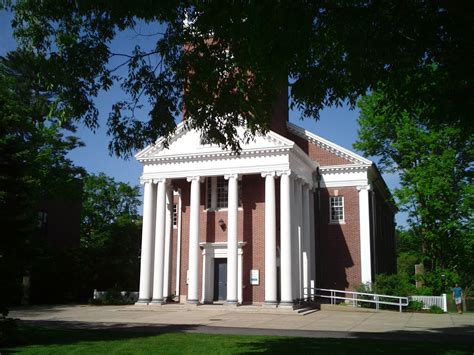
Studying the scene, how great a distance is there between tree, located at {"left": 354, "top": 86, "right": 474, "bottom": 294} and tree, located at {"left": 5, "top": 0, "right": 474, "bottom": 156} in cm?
2381

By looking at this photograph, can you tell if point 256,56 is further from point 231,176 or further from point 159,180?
point 159,180

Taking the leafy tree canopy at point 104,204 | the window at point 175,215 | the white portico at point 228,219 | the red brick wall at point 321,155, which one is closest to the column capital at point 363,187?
the red brick wall at point 321,155

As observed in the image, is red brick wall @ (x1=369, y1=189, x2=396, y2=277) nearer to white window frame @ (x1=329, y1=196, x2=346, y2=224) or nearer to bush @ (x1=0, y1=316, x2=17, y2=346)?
white window frame @ (x1=329, y1=196, x2=346, y2=224)

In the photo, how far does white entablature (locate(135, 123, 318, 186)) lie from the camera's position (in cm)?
2733

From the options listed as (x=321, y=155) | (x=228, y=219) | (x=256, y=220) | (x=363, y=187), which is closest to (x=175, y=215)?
(x=256, y=220)

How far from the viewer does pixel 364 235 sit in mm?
31938

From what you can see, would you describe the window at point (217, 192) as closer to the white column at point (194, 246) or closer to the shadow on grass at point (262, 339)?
→ the white column at point (194, 246)

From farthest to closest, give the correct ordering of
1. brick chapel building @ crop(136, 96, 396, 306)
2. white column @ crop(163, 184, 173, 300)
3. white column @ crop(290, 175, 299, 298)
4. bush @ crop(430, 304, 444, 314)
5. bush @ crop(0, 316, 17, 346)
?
white column @ crop(163, 184, 173, 300) → bush @ crop(430, 304, 444, 314) → brick chapel building @ crop(136, 96, 396, 306) → white column @ crop(290, 175, 299, 298) → bush @ crop(0, 316, 17, 346)

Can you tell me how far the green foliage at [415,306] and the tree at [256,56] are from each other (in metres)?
19.4

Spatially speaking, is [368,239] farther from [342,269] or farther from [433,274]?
[433,274]

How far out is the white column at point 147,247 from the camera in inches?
1121

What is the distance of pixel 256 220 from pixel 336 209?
6.72m

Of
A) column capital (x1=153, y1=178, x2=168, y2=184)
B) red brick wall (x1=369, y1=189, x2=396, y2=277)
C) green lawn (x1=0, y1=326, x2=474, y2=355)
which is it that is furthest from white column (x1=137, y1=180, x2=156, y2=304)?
red brick wall (x1=369, y1=189, x2=396, y2=277)

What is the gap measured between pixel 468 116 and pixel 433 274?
90.6 feet
